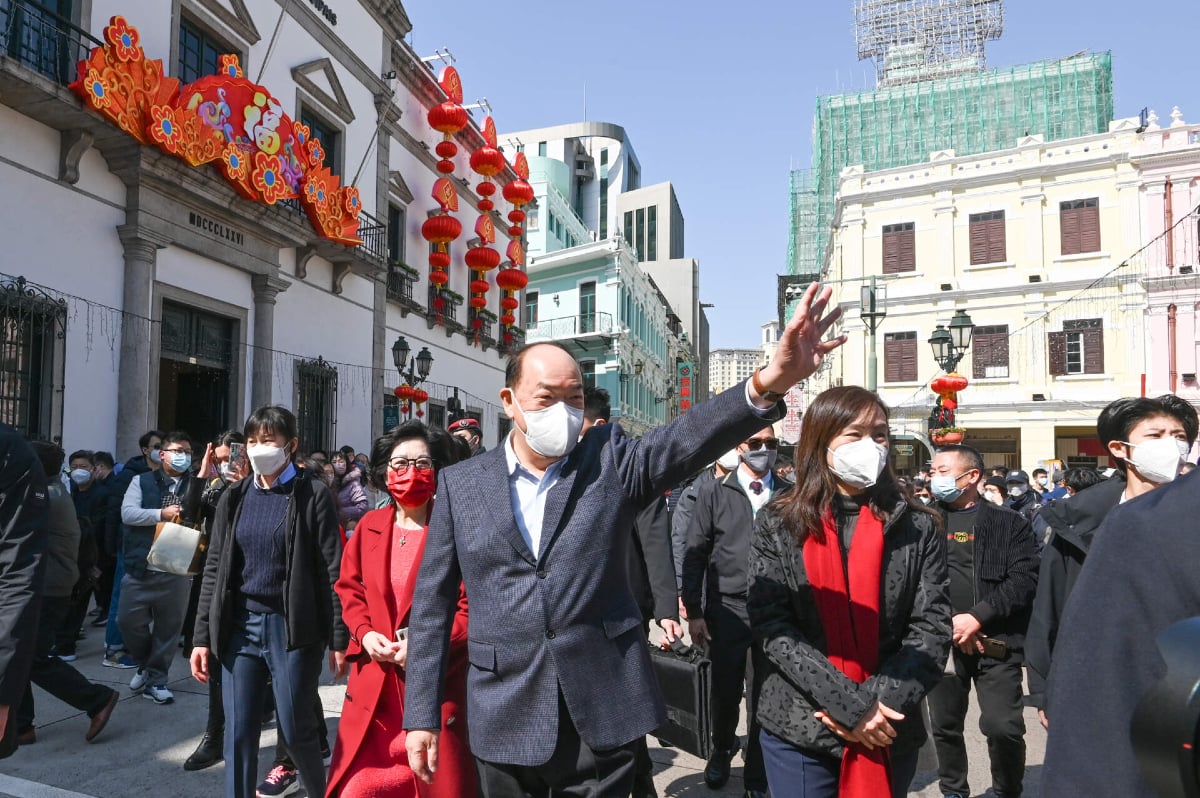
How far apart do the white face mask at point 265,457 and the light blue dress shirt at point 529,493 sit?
1960mm

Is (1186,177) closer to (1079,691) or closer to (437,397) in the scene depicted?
(437,397)

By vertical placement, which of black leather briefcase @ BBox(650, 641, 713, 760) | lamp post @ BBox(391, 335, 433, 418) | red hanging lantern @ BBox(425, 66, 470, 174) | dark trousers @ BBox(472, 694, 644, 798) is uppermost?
red hanging lantern @ BBox(425, 66, 470, 174)

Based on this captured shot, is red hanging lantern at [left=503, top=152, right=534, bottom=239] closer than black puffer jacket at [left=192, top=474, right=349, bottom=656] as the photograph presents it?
No

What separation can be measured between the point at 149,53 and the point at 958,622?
486 inches

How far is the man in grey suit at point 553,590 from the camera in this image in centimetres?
229

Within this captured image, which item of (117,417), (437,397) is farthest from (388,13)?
(117,417)

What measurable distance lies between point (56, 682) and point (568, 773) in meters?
4.17

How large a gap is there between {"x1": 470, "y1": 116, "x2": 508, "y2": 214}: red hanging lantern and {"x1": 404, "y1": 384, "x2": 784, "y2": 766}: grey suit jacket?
1887 centimetres

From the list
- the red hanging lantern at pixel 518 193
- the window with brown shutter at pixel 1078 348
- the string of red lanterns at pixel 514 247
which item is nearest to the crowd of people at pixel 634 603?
the string of red lanterns at pixel 514 247

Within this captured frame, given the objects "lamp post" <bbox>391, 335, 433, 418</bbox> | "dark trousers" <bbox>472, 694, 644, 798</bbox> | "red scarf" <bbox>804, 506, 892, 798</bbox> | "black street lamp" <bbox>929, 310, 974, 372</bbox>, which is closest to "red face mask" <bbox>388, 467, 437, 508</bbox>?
"dark trousers" <bbox>472, 694, 644, 798</bbox>

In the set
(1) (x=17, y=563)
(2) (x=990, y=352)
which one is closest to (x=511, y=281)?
(2) (x=990, y=352)

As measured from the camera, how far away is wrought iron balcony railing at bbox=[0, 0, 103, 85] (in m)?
9.10

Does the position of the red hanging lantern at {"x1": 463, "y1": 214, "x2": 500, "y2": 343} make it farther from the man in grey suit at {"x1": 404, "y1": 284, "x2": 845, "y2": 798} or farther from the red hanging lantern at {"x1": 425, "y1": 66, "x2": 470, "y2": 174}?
the man in grey suit at {"x1": 404, "y1": 284, "x2": 845, "y2": 798}

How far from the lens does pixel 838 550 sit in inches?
107
